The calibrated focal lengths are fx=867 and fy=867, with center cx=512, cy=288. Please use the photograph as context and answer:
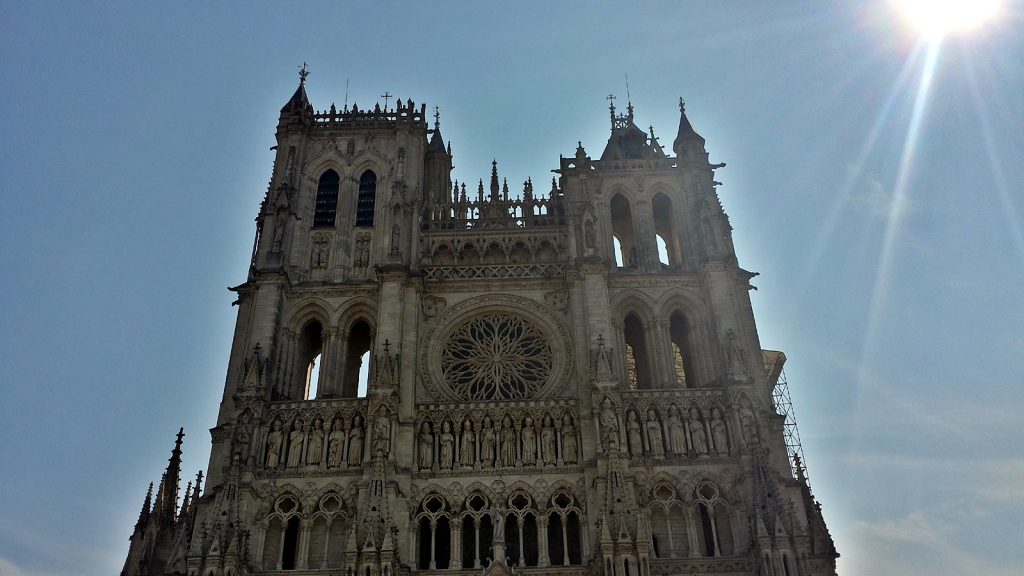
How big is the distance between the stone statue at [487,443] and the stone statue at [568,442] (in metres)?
2.47

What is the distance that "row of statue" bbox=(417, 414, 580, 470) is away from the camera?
2984 centimetres

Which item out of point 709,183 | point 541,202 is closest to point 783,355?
point 709,183

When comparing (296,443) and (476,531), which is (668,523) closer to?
(476,531)

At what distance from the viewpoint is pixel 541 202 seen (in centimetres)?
3747

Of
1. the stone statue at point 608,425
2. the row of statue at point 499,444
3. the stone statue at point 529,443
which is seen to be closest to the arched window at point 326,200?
the row of statue at point 499,444

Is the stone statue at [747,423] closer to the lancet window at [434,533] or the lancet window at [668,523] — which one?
the lancet window at [668,523]

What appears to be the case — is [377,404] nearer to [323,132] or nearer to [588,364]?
[588,364]

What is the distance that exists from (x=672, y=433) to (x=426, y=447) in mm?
8601

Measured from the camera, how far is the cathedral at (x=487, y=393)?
2812cm

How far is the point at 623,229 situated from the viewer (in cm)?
4088

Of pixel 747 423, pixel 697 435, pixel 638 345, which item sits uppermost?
pixel 638 345

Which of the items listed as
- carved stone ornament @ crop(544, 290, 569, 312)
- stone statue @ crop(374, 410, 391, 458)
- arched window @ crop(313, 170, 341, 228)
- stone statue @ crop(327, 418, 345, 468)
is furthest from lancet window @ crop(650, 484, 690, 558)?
arched window @ crop(313, 170, 341, 228)

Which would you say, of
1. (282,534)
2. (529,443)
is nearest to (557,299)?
(529,443)

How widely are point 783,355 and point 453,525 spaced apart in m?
27.0
